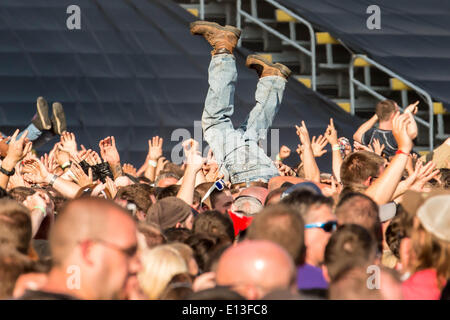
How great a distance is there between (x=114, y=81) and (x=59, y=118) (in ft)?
4.39

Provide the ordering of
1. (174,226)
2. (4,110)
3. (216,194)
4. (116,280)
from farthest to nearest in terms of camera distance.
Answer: (4,110), (216,194), (174,226), (116,280)

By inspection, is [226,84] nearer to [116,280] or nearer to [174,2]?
[116,280]

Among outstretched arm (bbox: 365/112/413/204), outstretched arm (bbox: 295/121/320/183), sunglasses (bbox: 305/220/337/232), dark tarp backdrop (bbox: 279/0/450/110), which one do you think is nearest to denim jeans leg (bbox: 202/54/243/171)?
outstretched arm (bbox: 295/121/320/183)

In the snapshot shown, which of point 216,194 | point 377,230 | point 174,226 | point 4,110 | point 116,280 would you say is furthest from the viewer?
point 4,110

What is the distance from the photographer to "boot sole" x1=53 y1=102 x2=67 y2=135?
1062cm

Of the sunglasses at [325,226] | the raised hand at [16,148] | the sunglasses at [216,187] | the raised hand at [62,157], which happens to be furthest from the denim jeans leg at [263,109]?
the sunglasses at [325,226]

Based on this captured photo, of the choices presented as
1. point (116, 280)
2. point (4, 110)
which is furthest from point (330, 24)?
point (116, 280)

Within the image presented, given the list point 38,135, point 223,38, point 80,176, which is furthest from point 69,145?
point 38,135

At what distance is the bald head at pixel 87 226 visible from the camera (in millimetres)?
2955

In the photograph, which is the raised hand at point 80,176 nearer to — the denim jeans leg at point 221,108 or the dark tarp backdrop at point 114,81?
the denim jeans leg at point 221,108

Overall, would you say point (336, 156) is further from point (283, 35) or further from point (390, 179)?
point (283, 35)

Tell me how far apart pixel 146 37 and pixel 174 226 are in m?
7.19

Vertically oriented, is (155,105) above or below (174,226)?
above

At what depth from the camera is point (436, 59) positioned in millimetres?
11836
